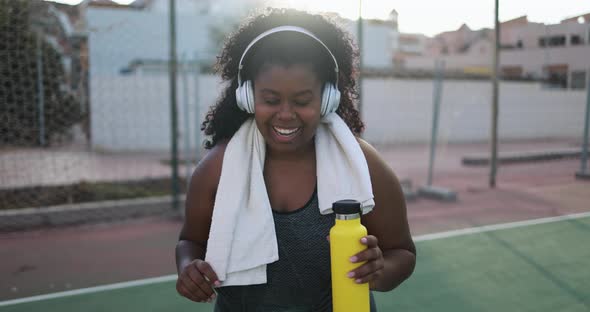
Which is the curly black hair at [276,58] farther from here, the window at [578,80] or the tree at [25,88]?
the window at [578,80]

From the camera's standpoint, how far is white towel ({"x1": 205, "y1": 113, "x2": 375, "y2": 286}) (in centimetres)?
168

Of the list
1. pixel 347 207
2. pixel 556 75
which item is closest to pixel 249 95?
pixel 347 207

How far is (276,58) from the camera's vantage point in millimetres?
1687

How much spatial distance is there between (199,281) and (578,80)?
1484 cm

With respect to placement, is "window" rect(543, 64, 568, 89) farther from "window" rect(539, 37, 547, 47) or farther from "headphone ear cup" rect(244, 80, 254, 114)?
"headphone ear cup" rect(244, 80, 254, 114)

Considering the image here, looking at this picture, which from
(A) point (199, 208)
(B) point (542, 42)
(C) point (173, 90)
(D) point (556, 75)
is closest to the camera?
(A) point (199, 208)

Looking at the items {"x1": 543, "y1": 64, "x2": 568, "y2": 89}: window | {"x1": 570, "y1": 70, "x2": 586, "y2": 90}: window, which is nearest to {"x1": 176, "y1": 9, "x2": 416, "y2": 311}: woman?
{"x1": 543, "y1": 64, "x2": 568, "y2": 89}: window

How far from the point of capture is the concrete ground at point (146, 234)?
14.9 ft

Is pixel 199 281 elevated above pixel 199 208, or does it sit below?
below

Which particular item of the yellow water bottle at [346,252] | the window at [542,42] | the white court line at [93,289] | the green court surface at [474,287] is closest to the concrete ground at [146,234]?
the white court line at [93,289]

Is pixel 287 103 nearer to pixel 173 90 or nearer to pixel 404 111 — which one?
pixel 173 90

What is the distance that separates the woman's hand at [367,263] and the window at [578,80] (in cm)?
1289

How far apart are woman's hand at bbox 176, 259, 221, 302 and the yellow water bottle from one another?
1.45 ft

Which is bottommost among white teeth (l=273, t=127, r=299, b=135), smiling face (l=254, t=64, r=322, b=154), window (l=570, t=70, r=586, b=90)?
white teeth (l=273, t=127, r=299, b=135)
